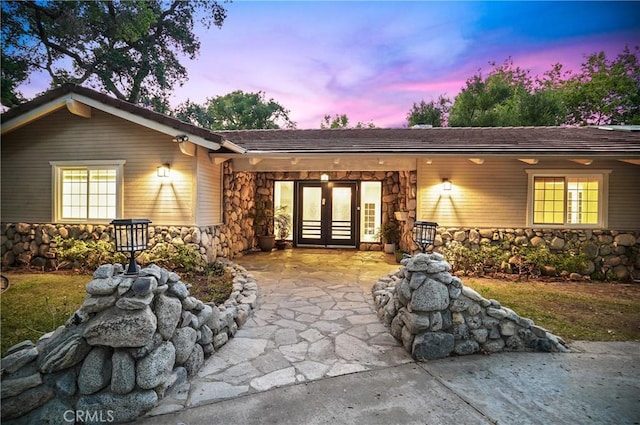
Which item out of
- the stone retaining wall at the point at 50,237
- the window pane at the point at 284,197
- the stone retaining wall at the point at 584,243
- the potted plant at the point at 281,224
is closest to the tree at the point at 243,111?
the window pane at the point at 284,197

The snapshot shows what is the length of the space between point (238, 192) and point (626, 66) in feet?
78.5

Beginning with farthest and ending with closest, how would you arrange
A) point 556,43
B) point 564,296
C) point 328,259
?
point 556,43
point 328,259
point 564,296

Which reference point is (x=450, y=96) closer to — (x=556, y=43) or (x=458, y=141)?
(x=556, y=43)

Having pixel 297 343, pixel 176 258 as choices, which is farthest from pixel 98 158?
pixel 297 343

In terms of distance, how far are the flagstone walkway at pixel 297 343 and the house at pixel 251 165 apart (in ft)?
8.50

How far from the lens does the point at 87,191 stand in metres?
7.05

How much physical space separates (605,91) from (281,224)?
2106 centimetres

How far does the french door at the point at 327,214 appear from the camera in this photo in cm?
1015

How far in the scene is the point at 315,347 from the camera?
132 inches

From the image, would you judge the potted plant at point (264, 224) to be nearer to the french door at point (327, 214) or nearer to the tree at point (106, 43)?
the french door at point (327, 214)

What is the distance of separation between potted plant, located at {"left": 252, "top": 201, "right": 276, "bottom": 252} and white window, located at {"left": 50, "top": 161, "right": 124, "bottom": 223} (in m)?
3.69

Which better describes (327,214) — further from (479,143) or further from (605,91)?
(605,91)

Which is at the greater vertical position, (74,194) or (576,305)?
(74,194)

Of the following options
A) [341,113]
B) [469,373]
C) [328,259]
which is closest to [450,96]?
[341,113]
